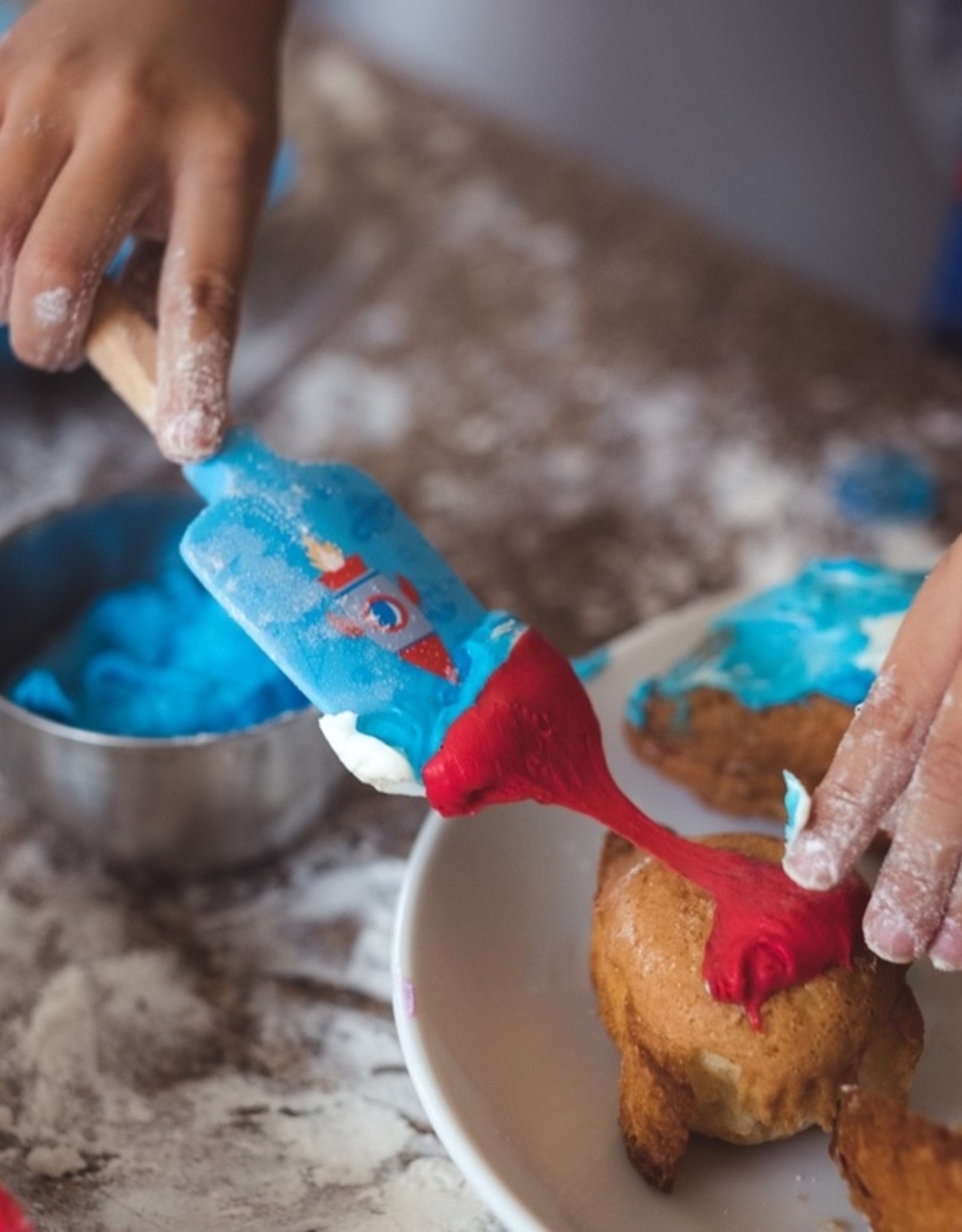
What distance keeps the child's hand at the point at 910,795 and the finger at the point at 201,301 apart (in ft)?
1.33

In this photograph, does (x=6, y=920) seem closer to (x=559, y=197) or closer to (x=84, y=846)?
(x=84, y=846)

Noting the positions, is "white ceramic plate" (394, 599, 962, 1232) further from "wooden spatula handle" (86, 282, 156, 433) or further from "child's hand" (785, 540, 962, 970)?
"wooden spatula handle" (86, 282, 156, 433)

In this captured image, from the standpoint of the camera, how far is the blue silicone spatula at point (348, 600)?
0.73m

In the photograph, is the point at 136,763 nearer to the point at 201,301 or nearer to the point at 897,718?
the point at 201,301

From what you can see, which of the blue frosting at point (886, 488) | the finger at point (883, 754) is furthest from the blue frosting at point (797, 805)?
the blue frosting at point (886, 488)

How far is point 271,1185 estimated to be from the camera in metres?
0.78

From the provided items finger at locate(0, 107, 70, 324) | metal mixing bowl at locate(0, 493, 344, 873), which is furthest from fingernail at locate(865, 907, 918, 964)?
finger at locate(0, 107, 70, 324)

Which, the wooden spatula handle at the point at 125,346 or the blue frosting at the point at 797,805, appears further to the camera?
the wooden spatula handle at the point at 125,346

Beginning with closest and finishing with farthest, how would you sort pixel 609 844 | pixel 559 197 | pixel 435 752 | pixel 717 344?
pixel 435 752, pixel 609 844, pixel 717 344, pixel 559 197

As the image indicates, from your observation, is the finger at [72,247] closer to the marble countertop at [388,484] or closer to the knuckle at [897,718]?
the marble countertop at [388,484]

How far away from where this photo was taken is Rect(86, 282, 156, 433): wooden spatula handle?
85cm

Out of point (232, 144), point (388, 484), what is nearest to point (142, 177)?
point (232, 144)

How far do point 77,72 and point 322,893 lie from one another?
22.1 inches

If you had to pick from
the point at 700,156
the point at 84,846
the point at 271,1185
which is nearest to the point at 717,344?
the point at 700,156
